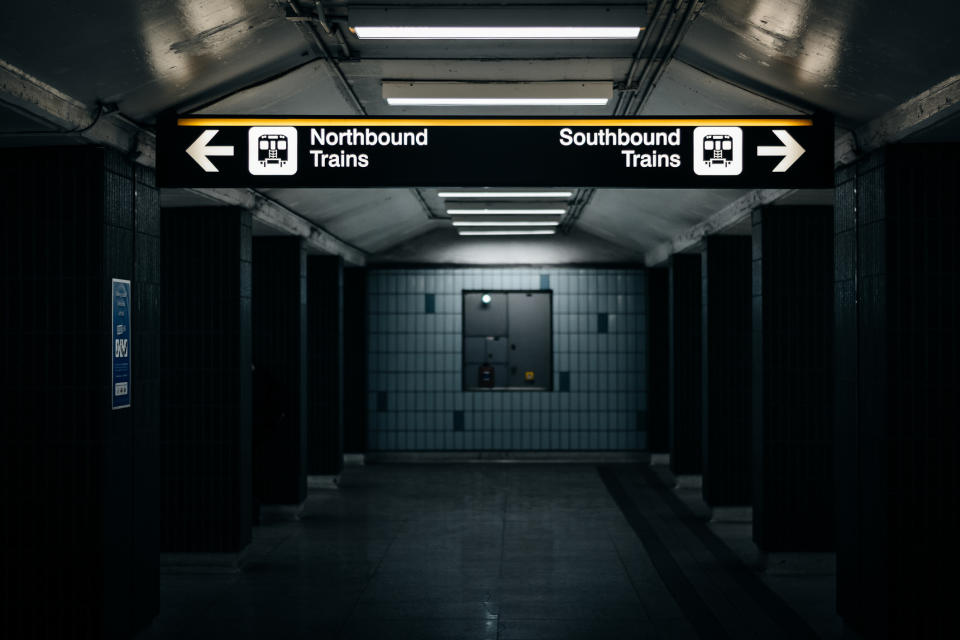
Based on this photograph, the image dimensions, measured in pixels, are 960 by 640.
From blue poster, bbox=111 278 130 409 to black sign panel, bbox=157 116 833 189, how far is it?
1068 millimetres

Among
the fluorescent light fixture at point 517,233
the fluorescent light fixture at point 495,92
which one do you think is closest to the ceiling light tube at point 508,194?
the fluorescent light fixture at point 517,233

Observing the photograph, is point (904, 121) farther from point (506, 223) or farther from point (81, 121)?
point (506, 223)

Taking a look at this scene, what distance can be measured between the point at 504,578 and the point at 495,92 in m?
3.43

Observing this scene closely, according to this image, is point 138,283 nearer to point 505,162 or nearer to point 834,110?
point 505,162

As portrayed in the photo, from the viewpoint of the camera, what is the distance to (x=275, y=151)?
4.06 m

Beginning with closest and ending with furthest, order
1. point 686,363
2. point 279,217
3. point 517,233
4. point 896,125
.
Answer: point 896,125 < point 279,217 < point 686,363 < point 517,233

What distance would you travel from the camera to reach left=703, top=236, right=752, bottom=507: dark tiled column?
333 inches

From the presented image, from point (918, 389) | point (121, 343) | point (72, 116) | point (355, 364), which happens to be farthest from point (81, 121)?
point (355, 364)

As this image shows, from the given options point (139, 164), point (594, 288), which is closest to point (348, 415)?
point (594, 288)

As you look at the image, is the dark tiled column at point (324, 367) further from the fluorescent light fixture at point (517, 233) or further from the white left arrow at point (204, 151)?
the white left arrow at point (204, 151)

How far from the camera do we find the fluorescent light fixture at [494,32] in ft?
13.2

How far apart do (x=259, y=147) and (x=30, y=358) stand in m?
1.68

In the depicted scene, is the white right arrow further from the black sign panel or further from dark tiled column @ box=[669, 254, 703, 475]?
dark tiled column @ box=[669, 254, 703, 475]

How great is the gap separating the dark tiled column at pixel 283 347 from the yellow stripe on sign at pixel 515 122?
15.4ft
